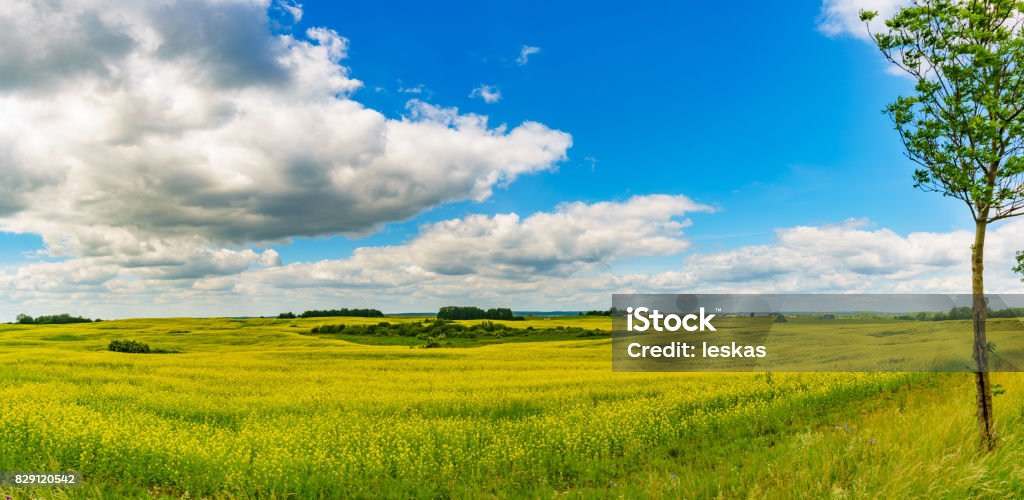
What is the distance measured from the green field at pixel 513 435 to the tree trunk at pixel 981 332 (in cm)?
23

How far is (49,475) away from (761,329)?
140 feet

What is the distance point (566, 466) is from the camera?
30.7 feet

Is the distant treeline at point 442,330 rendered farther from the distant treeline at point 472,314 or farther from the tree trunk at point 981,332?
the tree trunk at point 981,332

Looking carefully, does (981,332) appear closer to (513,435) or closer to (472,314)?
(513,435)

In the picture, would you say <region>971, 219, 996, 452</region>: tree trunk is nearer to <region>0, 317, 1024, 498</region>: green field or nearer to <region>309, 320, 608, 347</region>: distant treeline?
<region>0, 317, 1024, 498</region>: green field

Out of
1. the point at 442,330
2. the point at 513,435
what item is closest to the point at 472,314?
the point at 442,330

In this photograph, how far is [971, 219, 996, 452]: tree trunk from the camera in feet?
25.5

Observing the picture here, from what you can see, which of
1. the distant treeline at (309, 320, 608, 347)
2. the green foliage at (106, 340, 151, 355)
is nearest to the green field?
the green foliage at (106, 340, 151, 355)

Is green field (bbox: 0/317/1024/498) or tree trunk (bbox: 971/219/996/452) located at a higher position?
tree trunk (bbox: 971/219/996/452)

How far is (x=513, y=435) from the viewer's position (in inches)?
451

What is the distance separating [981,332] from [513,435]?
8.46 meters

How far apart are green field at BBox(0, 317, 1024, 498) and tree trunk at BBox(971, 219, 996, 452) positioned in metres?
0.23

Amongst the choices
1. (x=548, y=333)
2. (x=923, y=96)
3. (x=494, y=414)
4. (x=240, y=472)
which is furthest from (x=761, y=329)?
(x=240, y=472)

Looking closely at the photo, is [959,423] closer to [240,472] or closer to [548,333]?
[240,472]
